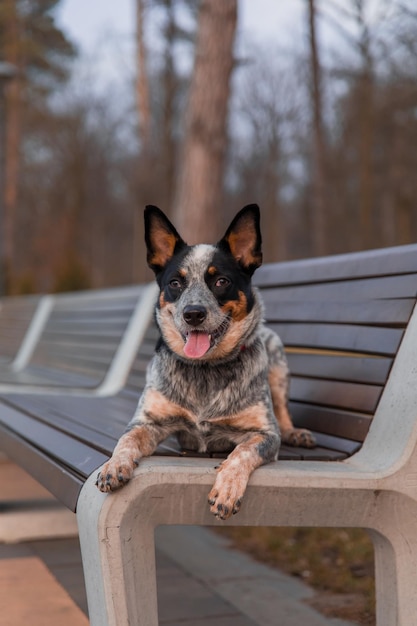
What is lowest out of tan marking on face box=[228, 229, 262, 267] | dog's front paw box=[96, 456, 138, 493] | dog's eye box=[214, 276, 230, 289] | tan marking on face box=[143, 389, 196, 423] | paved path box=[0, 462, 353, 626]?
paved path box=[0, 462, 353, 626]

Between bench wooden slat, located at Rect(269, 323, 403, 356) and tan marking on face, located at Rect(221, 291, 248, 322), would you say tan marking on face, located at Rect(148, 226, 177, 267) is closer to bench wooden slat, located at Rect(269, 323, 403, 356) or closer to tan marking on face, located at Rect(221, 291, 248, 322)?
tan marking on face, located at Rect(221, 291, 248, 322)

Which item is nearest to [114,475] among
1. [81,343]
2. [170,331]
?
[170,331]

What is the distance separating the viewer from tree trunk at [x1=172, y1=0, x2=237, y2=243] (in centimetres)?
905

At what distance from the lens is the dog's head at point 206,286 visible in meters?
3.14

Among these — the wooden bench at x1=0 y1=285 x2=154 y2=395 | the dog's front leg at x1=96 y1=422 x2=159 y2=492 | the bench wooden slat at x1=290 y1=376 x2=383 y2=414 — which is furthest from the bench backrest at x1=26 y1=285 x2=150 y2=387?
the dog's front leg at x1=96 y1=422 x2=159 y2=492

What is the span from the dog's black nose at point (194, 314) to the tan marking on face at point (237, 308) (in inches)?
5.9

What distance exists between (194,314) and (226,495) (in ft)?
2.17

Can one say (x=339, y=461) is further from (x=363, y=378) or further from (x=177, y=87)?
(x=177, y=87)

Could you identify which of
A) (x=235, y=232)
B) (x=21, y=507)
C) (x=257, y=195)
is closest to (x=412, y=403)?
(x=235, y=232)

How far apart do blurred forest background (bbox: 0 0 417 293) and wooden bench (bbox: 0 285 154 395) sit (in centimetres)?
183

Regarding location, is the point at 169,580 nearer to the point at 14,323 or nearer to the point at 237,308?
the point at 237,308

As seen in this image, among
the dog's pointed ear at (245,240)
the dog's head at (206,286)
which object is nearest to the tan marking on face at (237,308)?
the dog's head at (206,286)

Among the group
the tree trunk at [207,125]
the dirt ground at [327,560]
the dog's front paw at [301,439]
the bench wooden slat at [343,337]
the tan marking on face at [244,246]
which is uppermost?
the tree trunk at [207,125]

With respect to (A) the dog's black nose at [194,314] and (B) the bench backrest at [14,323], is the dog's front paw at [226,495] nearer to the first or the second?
(A) the dog's black nose at [194,314]
